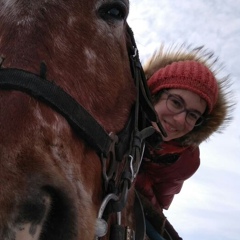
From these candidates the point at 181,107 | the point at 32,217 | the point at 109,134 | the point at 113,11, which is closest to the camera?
the point at 32,217

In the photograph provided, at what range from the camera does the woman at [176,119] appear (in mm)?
3816

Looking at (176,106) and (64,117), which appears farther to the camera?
(176,106)

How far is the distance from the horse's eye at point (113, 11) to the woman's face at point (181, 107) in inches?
46.3

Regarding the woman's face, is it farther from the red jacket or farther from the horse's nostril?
the horse's nostril

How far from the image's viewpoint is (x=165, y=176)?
14.4 feet

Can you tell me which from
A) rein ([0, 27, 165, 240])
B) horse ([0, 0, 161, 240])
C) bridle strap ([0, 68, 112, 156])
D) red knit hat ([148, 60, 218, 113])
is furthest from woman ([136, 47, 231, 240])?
bridle strap ([0, 68, 112, 156])

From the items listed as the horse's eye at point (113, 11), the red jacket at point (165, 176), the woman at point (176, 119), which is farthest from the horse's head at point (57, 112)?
the red jacket at point (165, 176)

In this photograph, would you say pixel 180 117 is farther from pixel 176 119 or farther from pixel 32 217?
pixel 32 217

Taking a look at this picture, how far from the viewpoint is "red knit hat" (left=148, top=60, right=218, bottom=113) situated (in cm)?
382

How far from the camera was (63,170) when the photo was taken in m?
1.85

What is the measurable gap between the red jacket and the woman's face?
43 centimetres

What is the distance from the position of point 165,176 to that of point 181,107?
34.6 inches

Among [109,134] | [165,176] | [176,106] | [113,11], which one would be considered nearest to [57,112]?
[109,134]

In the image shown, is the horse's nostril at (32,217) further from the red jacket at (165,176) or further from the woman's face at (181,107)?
the red jacket at (165,176)
